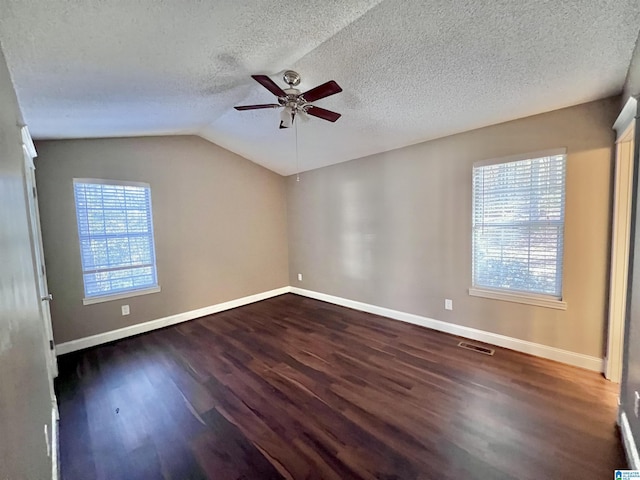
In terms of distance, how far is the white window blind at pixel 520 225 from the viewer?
8.80 feet

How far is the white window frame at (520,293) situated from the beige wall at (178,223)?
351 centimetres

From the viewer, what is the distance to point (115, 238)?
3.58 metres

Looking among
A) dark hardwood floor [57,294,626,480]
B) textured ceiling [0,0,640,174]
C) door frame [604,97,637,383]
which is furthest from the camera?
door frame [604,97,637,383]

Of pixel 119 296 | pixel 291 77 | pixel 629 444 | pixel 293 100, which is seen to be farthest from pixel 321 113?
pixel 119 296

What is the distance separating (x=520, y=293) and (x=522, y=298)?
0.05m

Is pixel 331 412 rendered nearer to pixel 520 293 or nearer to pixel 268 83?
pixel 520 293

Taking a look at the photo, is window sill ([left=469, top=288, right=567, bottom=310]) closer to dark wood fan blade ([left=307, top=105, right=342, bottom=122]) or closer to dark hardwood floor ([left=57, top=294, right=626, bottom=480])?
dark hardwood floor ([left=57, top=294, right=626, bottom=480])

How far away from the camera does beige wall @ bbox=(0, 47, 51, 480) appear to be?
2.91 ft

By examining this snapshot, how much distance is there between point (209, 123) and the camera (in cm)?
365

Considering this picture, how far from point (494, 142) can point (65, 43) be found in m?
3.58

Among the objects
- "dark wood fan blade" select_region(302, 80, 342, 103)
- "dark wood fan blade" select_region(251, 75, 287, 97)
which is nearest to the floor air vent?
"dark wood fan blade" select_region(302, 80, 342, 103)

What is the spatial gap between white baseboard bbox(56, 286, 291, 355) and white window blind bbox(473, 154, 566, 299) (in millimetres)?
3656

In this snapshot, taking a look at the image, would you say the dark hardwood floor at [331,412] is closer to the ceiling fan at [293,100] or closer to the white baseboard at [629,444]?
the white baseboard at [629,444]

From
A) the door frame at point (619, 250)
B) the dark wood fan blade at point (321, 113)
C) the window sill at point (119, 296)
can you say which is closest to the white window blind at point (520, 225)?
the door frame at point (619, 250)
